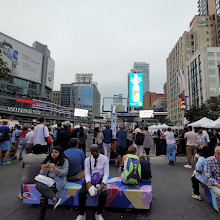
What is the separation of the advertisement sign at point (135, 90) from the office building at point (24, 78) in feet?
145

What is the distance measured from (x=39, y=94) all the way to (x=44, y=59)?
17753mm

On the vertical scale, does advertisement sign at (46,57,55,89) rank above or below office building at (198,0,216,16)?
below

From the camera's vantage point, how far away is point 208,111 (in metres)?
27.6

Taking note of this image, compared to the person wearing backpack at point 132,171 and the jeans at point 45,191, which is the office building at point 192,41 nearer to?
the person wearing backpack at point 132,171

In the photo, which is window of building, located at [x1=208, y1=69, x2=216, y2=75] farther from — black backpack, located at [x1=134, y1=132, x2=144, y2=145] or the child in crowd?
the child in crowd

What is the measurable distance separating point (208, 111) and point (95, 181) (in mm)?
30216

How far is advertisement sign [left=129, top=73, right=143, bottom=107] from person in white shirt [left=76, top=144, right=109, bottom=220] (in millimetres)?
26485

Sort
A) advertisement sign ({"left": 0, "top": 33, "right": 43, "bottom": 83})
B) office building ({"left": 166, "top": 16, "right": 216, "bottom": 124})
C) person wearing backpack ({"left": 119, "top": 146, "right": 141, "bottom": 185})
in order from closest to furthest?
person wearing backpack ({"left": 119, "top": 146, "right": 141, "bottom": 185}) < advertisement sign ({"left": 0, "top": 33, "right": 43, "bottom": 83}) < office building ({"left": 166, "top": 16, "right": 216, "bottom": 124})

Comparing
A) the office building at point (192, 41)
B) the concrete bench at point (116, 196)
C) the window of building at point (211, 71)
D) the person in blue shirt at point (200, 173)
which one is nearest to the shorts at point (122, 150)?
the person in blue shirt at point (200, 173)

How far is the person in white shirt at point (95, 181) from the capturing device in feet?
9.68

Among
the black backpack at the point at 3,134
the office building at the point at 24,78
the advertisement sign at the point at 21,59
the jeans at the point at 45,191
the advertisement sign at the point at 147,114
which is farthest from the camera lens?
the advertisement sign at the point at 21,59

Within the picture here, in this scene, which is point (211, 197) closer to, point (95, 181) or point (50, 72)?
point (95, 181)

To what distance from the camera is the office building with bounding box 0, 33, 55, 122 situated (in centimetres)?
5925

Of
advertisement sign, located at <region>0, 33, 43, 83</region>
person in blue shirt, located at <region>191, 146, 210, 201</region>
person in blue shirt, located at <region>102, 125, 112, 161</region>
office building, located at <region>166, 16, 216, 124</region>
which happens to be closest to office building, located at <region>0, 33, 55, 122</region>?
advertisement sign, located at <region>0, 33, 43, 83</region>
